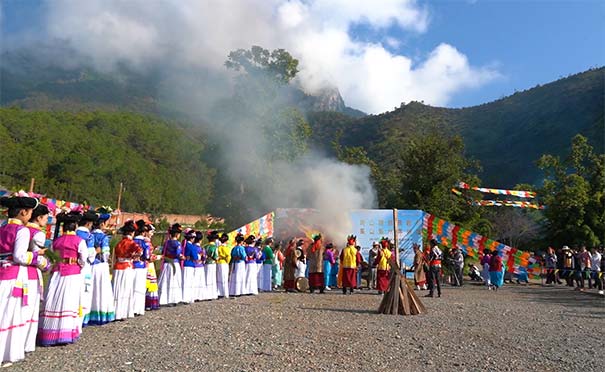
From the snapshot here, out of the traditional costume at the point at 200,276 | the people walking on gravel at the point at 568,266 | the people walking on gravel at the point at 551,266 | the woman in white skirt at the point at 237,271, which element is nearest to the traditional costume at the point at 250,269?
the woman in white skirt at the point at 237,271

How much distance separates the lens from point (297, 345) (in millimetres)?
6508

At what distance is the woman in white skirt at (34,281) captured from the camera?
5.59m

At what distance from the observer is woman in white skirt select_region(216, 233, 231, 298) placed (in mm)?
12984

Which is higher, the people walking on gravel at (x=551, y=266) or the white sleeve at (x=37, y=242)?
the white sleeve at (x=37, y=242)

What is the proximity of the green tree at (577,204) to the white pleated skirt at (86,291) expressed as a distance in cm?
2660

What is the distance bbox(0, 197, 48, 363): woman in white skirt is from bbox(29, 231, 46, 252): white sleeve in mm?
73

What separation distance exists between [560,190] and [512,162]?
48.6m

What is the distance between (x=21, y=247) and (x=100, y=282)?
2351mm

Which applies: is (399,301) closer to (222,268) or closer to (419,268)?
(222,268)

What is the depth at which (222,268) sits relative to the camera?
13.0 metres

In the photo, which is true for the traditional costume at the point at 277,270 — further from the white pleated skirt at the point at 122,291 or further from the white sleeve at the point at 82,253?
the white sleeve at the point at 82,253

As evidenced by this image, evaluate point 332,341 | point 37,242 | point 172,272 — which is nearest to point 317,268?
point 172,272

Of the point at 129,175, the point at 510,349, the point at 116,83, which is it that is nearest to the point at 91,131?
the point at 129,175

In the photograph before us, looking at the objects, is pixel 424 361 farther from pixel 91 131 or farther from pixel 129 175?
pixel 91 131
